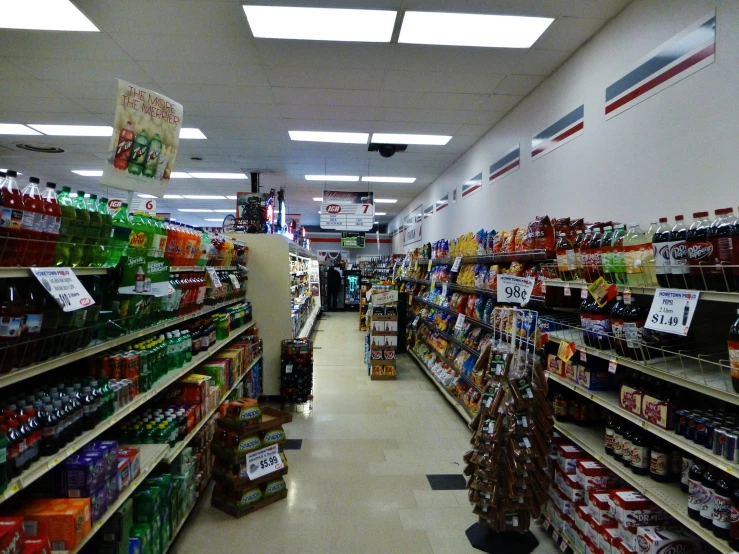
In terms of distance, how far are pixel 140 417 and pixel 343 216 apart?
278 inches

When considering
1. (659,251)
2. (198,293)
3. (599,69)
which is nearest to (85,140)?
(198,293)

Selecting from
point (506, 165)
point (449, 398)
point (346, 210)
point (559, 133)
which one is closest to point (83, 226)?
point (559, 133)

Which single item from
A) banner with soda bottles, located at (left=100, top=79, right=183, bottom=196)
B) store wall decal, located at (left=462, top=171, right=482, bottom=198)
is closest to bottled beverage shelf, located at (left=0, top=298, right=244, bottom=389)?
banner with soda bottles, located at (left=100, top=79, right=183, bottom=196)

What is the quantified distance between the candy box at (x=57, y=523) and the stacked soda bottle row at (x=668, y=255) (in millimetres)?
2780

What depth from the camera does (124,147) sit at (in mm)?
2654

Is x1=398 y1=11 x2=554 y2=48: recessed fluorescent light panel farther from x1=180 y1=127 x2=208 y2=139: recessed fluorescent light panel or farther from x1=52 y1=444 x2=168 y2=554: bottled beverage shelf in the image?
x1=180 y1=127 x2=208 y2=139: recessed fluorescent light panel

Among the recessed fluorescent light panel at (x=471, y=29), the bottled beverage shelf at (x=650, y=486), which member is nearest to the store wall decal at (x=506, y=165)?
the recessed fluorescent light panel at (x=471, y=29)

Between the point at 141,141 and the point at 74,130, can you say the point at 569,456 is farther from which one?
the point at 74,130

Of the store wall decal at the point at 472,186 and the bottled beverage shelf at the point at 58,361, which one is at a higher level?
the store wall decal at the point at 472,186

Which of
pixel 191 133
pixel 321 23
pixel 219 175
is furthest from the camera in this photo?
pixel 219 175

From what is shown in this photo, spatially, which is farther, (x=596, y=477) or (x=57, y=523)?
(x=596, y=477)

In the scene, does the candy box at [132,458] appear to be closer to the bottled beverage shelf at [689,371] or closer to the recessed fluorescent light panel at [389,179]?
the bottled beverage shelf at [689,371]

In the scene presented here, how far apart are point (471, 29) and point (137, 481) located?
4.10m

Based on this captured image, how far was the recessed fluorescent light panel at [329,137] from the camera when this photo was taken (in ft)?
22.6
